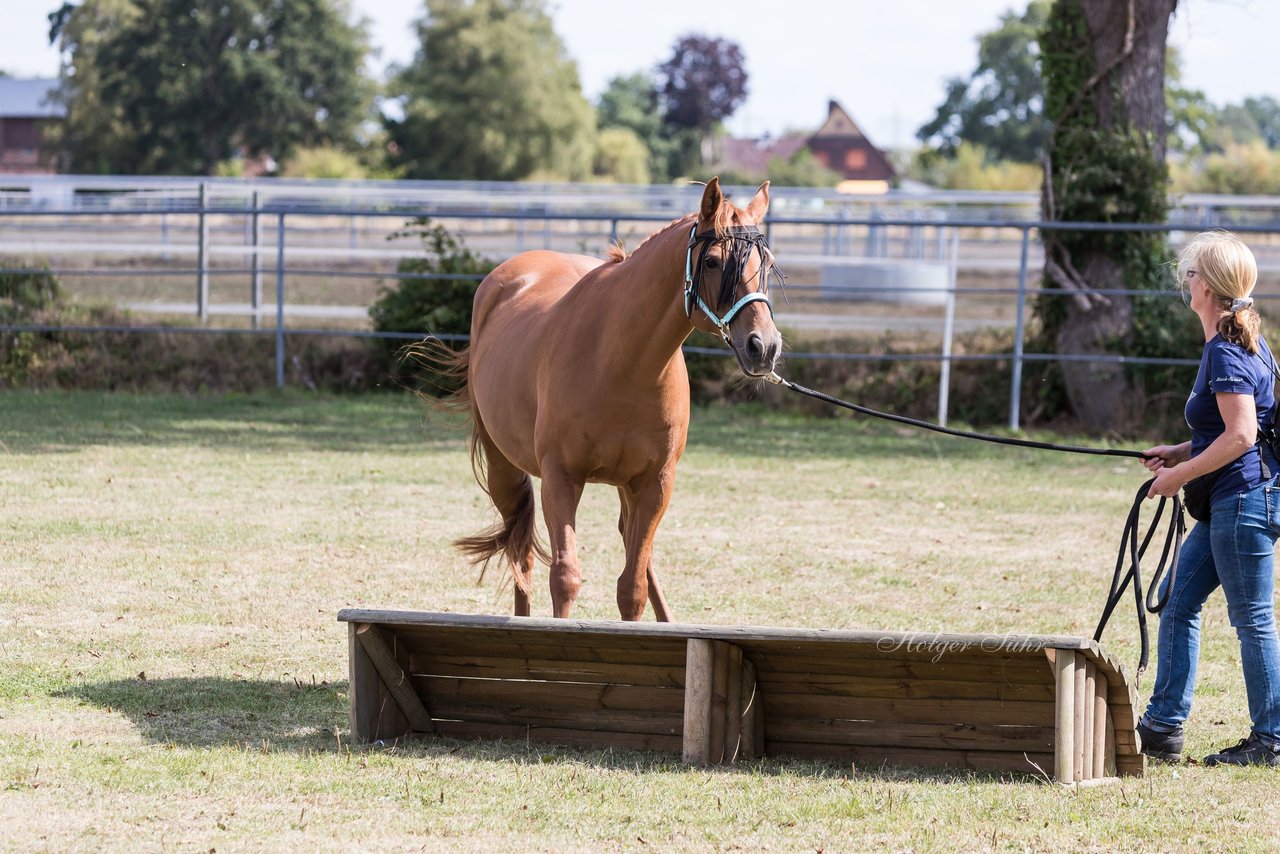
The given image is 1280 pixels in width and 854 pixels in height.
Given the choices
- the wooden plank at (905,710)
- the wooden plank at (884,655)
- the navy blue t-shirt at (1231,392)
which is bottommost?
the wooden plank at (905,710)

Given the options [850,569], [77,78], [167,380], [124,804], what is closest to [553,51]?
[77,78]

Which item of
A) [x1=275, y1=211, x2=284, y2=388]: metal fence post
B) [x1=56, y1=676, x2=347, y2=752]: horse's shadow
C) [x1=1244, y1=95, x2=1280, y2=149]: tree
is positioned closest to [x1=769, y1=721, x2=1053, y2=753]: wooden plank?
[x1=56, y1=676, x2=347, y2=752]: horse's shadow

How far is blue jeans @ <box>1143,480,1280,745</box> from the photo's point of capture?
4.97 m

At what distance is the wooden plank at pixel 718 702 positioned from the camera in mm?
4863

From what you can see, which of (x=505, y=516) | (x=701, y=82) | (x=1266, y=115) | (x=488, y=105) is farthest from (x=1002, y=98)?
(x=1266, y=115)

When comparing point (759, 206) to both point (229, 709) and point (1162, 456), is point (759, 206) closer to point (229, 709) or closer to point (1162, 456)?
point (1162, 456)

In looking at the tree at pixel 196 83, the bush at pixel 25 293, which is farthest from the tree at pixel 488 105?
the bush at pixel 25 293

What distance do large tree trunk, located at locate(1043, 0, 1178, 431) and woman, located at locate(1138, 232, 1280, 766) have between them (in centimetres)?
983

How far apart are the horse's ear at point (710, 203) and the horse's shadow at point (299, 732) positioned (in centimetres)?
190

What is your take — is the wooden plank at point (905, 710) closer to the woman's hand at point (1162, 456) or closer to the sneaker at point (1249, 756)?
the sneaker at point (1249, 756)

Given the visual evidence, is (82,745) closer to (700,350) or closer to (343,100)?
(700,350)

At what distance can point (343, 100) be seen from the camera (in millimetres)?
63625

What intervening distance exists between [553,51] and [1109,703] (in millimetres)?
59224

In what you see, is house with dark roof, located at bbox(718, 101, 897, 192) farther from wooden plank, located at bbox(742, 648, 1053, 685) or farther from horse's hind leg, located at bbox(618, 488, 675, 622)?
wooden plank, located at bbox(742, 648, 1053, 685)
